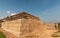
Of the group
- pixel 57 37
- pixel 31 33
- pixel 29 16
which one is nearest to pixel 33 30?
pixel 31 33

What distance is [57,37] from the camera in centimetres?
1561

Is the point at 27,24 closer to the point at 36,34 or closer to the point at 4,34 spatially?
the point at 36,34

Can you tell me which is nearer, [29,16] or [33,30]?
[33,30]

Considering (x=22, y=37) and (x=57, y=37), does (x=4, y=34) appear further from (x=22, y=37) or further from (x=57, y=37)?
(x=57, y=37)

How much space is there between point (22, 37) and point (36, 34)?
180cm

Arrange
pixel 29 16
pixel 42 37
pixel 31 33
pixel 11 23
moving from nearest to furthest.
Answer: pixel 42 37
pixel 31 33
pixel 11 23
pixel 29 16

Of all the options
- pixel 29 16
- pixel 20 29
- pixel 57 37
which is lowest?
pixel 57 37

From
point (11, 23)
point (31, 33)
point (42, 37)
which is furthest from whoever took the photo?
point (11, 23)

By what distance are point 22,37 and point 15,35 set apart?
1.21 m

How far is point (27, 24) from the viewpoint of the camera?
54.3 feet

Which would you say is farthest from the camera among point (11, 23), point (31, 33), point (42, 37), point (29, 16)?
point (29, 16)

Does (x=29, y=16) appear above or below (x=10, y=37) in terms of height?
above

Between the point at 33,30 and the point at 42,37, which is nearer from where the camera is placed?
the point at 42,37

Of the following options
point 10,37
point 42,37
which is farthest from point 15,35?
point 42,37
